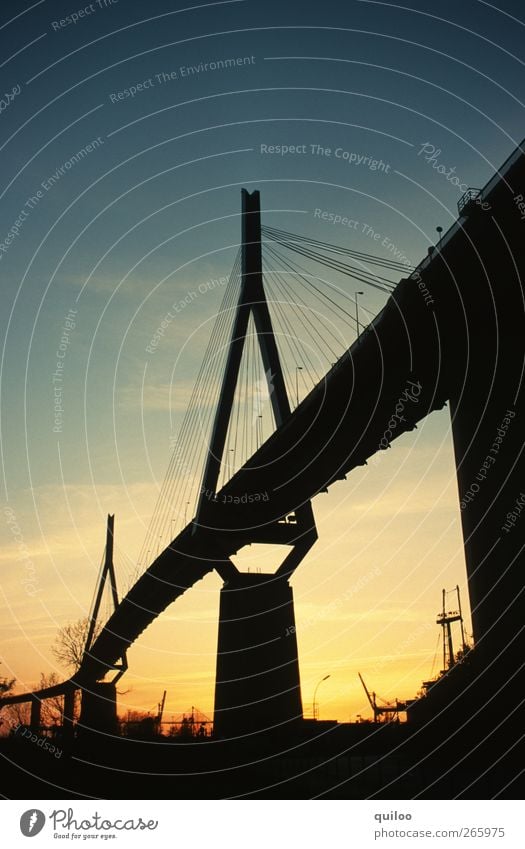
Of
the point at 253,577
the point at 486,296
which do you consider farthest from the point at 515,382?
the point at 253,577

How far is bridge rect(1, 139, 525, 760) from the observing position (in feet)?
57.4

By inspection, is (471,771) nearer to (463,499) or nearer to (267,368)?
(463,499)

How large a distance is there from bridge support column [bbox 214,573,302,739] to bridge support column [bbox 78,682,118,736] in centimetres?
3113

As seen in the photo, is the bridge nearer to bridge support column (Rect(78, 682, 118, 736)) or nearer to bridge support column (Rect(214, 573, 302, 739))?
bridge support column (Rect(214, 573, 302, 739))

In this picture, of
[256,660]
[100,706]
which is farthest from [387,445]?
[100,706]

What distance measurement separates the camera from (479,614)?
17.8m

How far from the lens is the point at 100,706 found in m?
67.9

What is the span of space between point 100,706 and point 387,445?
162 ft

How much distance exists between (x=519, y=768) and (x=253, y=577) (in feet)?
80.1
